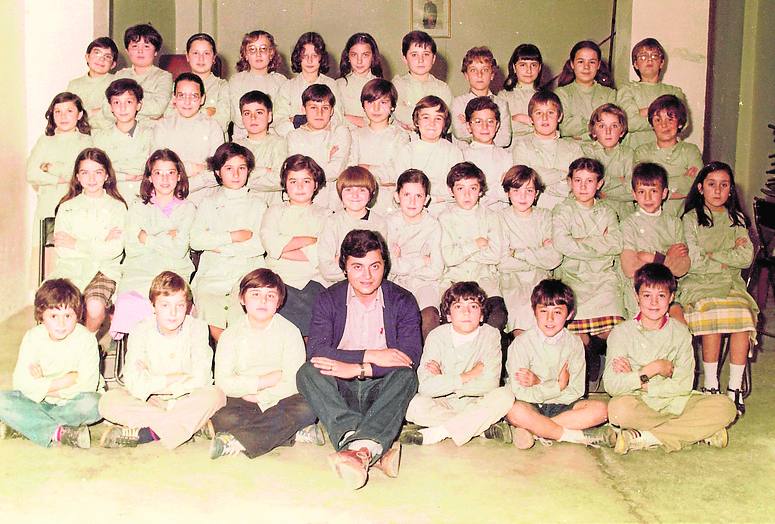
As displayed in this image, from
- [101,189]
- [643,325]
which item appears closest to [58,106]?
[101,189]

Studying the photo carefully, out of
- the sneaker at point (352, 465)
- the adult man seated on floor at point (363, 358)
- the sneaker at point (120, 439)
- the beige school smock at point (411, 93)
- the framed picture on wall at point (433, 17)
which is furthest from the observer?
the framed picture on wall at point (433, 17)

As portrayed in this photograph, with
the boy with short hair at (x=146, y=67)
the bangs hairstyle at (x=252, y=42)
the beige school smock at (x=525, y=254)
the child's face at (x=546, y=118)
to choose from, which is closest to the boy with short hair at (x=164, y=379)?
the beige school smock at (x=525, y=254)

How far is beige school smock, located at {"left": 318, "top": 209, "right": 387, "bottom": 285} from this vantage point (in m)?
4.05

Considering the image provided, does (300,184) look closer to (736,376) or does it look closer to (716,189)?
(716,189)

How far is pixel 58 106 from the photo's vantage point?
4523mm

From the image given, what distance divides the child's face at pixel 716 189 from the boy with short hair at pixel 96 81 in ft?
10.7

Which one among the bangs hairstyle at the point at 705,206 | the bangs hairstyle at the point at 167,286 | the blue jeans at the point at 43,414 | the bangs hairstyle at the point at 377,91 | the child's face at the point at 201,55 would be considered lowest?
the blue jeans at the point at 43,414

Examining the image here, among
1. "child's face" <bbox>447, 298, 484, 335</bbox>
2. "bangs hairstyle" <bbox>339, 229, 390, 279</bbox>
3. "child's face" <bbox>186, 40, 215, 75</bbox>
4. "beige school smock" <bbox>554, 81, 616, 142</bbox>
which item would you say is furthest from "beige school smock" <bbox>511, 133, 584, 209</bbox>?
"child's face" <bbox>186, 40, 215, 75</bbox>

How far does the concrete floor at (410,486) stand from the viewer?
2.79 meters

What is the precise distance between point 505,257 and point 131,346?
1.83 m

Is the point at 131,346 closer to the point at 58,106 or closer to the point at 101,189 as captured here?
the point at 101,189

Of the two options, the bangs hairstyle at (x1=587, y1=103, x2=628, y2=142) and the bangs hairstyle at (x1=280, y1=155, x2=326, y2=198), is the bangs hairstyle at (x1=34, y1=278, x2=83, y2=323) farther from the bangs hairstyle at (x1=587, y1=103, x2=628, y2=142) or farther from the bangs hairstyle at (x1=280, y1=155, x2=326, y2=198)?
the bangs hairstyle at (x1=587, y1=103, x2=628, y2=142)

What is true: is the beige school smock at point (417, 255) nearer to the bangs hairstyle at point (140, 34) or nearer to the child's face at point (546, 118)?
the child's face at point (546, 118)

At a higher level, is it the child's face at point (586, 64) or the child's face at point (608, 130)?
the child's face at point (586, 64)
